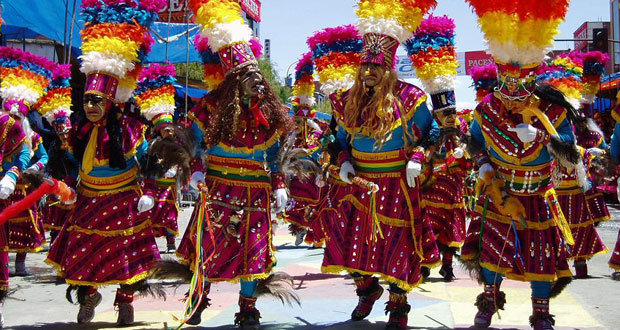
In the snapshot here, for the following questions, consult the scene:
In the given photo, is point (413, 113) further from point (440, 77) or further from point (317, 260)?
point (317, 260)

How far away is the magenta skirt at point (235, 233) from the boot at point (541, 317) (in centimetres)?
207

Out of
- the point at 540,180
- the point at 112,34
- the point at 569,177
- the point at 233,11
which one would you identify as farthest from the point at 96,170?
the point at 569,177

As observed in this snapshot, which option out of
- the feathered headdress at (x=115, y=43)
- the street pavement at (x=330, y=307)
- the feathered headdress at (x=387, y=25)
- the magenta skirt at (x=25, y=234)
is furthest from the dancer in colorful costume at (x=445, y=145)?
the magenta skirt at (x=25, y=234)

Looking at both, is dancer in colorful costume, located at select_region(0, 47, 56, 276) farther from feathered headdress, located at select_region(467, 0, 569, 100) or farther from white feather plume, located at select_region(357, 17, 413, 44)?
feathered headdress, located at select_region(467, 0, 569, 100)

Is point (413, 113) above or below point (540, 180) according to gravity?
above

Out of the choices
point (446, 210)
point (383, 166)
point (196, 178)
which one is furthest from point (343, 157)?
point (446, 210)

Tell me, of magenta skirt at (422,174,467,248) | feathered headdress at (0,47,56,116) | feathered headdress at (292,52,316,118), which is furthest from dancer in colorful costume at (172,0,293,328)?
feathered headdress at (292,52,316,118)

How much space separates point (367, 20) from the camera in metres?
5.60

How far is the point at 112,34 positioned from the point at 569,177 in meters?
5.31

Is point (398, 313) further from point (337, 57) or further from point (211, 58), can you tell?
point (337, 57)

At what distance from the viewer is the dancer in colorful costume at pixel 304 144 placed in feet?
31.2

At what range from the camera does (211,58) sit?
22.3 ft

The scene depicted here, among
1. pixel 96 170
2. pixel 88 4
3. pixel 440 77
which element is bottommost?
pixel 96 170

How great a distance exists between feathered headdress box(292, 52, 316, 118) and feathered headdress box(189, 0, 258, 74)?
16.0ft
